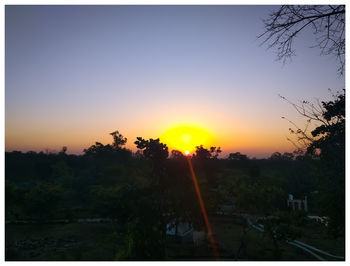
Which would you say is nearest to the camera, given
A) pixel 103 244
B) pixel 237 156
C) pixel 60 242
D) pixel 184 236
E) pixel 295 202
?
pixel 103 244

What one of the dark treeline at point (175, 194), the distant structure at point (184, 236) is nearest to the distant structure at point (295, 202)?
the dark treeline at point (175, 194)

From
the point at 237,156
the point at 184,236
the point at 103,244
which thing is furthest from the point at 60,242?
the point at 237,156

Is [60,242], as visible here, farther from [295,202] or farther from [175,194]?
[295,202]

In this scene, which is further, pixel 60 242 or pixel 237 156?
pixel 237 156

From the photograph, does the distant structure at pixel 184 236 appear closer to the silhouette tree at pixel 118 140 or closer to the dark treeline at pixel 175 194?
the dark treeline at pixel 175 194

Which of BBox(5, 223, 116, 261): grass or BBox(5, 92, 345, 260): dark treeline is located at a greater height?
BBox(5, 92, 345, 260): dark treeline

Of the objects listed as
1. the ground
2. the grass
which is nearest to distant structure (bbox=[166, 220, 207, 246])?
the ground

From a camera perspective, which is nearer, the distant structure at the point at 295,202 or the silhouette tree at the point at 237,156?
the distant structure at the point at 295,202

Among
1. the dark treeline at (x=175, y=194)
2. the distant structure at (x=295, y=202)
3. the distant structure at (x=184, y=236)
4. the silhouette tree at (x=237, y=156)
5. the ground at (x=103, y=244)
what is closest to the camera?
the dark treeline at (x=175, y=194)

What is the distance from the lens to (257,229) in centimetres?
1469

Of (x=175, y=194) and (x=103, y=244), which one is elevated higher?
(x=175, y=194)

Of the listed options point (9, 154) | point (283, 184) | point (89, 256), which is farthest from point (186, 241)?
point (9, 154)

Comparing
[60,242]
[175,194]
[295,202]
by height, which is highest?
[175,194]

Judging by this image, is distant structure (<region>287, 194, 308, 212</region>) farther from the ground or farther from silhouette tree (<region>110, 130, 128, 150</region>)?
silhouette tree (<region>110, 130, 128, 150</region>)
